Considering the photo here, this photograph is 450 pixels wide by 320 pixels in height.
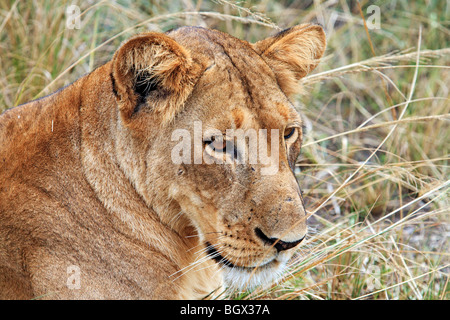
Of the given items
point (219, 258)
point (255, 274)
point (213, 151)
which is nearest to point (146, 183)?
point (213, 151)

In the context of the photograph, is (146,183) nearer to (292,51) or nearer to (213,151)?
(213,151)

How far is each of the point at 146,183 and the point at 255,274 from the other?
0.67 m

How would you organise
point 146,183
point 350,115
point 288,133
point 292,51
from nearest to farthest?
point 146,183 → point 288,133 → point 292,51 → point 350,115

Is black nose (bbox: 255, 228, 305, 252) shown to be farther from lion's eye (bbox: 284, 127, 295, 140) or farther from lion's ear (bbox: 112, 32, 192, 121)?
lion's ear (bbox: 112, 32, 192, 121)

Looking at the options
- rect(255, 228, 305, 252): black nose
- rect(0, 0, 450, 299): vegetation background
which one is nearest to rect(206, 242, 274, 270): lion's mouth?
rect(255, 228, 305, 252): black nose

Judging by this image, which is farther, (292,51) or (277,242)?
(292,51)

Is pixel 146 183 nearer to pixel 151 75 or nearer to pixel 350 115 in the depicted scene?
pixel 151 75

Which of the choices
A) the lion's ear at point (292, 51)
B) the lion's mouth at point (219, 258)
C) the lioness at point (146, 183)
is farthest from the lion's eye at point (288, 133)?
the lion's mouth at point (219, 258)

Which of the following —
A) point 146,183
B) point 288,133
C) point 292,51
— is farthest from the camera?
point 292,51

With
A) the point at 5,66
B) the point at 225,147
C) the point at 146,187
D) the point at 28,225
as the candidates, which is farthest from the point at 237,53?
the point at 5,66

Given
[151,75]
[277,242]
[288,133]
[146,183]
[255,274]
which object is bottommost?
[255,274]

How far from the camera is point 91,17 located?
19.0ft

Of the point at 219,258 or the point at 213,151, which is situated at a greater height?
the point at 213,151

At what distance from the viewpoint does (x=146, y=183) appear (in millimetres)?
2752
